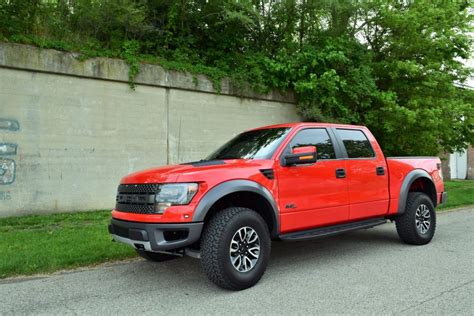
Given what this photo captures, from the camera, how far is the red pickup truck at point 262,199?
175 inches

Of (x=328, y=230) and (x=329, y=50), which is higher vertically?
(x=329, y=50)

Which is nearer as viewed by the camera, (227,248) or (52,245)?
(227,248)

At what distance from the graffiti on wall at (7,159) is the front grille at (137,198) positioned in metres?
5.06

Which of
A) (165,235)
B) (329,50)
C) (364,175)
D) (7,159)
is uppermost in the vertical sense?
(329,50)

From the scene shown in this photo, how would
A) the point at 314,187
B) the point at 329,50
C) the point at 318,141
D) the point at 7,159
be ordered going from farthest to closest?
the point at 329,50
the point at 7,159
the point at 318,141
the point at 314,187

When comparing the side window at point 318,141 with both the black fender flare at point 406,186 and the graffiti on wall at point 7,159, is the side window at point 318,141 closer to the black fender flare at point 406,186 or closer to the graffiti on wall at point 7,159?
the black fender flare at point 406,186

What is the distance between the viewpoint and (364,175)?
6.14 meters

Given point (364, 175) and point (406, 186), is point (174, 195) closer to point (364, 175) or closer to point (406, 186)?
point (364, 175)

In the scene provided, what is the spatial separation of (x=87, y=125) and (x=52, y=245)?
417cm

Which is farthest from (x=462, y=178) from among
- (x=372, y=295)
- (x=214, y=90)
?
(x=372, y=295)

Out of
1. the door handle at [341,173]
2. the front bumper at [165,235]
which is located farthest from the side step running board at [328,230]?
the front bumper at [165,235]

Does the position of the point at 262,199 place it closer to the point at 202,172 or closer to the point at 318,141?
the point at 202,172

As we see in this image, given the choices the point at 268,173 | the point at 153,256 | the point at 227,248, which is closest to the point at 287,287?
the point at 227,248

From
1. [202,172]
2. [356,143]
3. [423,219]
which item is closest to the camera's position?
[202,172]
